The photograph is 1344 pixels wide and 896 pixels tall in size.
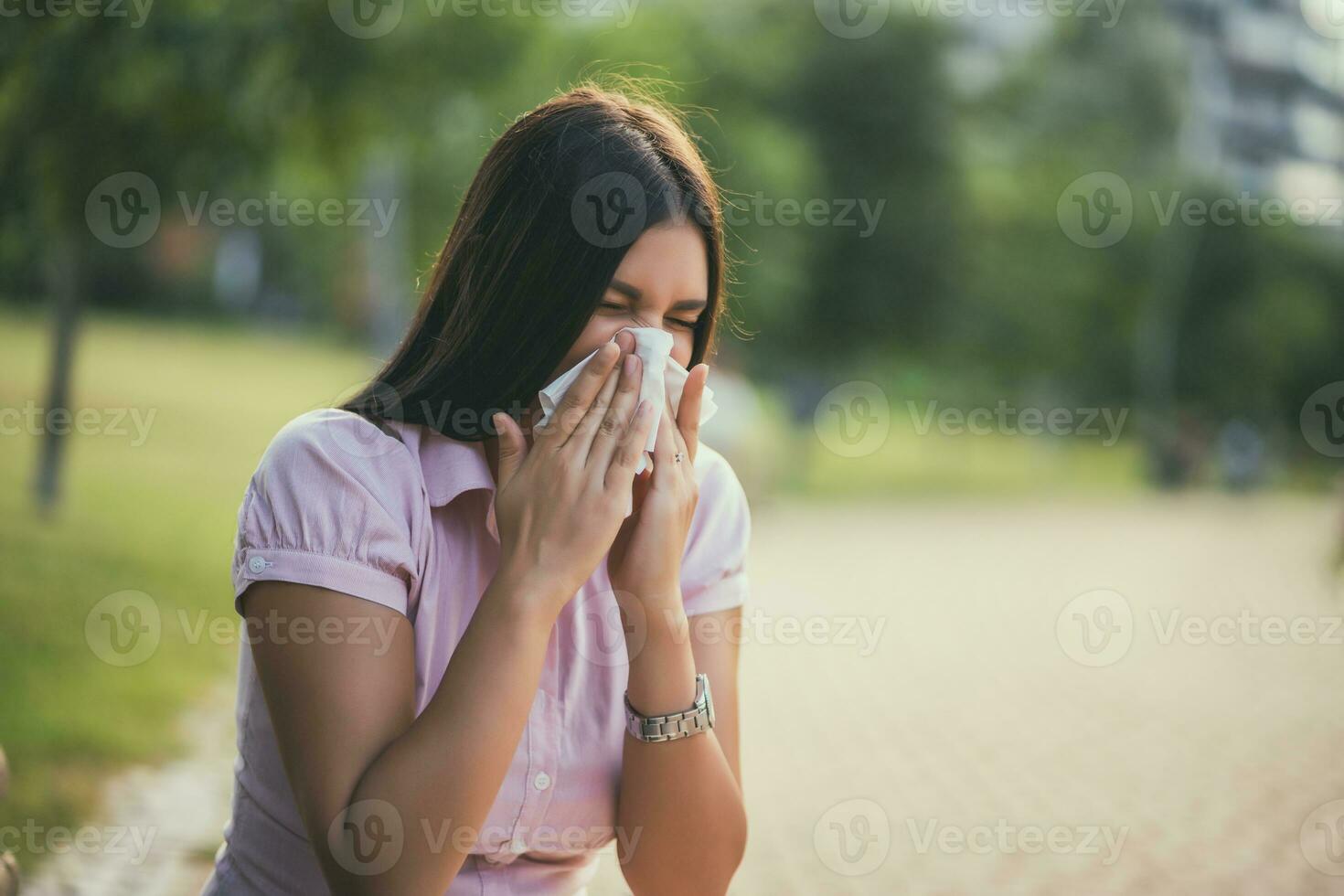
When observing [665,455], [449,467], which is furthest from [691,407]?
[449,467]

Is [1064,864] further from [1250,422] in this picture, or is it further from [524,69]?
[1250,422]

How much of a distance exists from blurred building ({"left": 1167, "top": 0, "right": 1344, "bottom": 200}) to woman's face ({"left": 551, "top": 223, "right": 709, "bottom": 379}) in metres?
51.7

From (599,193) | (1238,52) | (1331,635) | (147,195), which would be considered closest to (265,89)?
(147,195)

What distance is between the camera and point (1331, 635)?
12016mm

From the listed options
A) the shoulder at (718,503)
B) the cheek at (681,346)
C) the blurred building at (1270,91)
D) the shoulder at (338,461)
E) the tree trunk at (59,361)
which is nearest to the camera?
the shoulder at (338,461)

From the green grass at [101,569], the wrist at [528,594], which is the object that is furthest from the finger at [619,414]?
the green grass at [101,569]

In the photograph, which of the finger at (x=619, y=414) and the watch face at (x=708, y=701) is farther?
the watch face at (x=708, y=701)

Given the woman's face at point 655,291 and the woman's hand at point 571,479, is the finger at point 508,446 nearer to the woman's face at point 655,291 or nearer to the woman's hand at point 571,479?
the woman's hand at point 571,479

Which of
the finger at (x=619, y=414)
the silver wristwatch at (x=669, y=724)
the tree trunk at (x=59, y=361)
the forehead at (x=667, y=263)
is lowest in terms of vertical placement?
the tree trunk at (x=59, y=361)

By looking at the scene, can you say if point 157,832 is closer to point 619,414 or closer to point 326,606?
point 326,606

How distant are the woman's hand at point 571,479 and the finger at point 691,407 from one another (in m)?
0.12

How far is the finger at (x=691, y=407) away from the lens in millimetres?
2070

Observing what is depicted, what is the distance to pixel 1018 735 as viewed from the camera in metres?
7.61

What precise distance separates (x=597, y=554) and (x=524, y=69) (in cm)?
921
